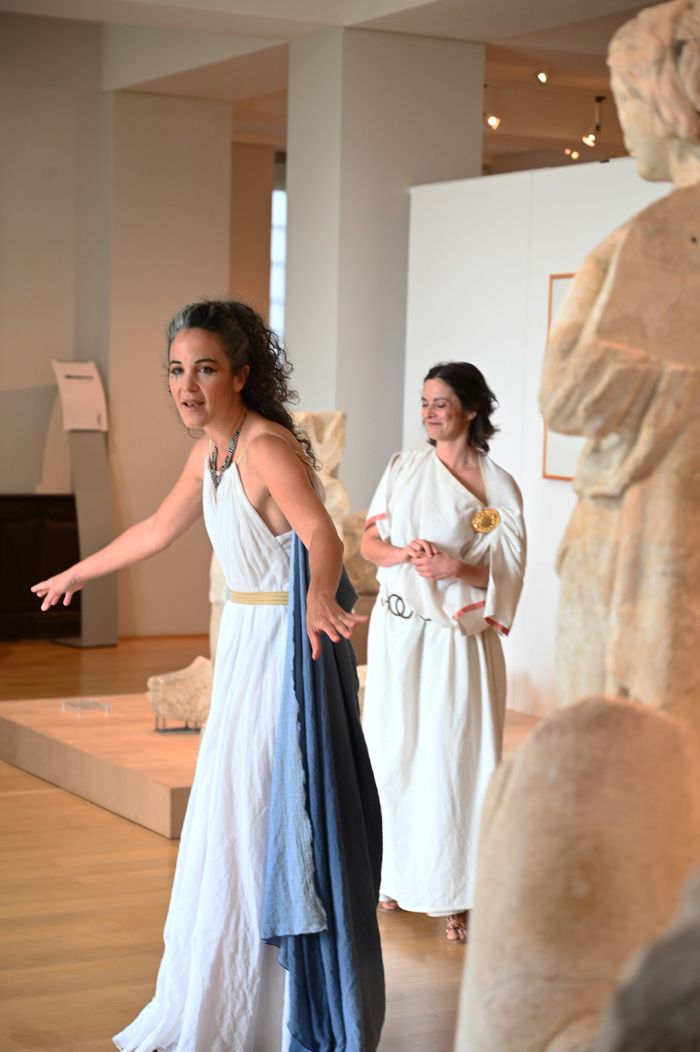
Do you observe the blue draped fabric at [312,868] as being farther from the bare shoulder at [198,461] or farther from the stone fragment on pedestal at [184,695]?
the stone fragment on pedestal at [184,695]

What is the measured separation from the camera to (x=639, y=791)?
6.31 ft

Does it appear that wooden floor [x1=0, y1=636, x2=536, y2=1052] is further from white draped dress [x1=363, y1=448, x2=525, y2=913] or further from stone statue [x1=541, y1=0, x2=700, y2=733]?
stone statue [x1=541, y1=0, x2=700, y2=733]

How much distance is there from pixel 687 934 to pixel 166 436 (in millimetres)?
10202

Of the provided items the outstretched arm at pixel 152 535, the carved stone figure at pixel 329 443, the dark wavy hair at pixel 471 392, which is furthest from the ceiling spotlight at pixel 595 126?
the outstretched arm at pixel 152 535

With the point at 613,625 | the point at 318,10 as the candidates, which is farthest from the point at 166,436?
the point at 613,625

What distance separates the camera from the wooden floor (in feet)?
13.4

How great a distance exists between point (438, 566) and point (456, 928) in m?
1.12

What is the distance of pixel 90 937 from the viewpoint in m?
4.80

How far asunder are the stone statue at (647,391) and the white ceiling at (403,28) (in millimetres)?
6586

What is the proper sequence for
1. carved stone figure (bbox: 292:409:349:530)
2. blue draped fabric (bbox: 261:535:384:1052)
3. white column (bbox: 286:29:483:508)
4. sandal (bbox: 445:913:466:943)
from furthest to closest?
1. white column (bbox: 286:29:483:508)
2. carved stone figure (bbox: 292:409:349:530)
3. sandal (bbox: 445:913:466:943)
4. blue draped fabric (bbox: 261:535:384:1052)

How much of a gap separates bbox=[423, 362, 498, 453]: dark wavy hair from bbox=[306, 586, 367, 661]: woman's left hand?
1942mm

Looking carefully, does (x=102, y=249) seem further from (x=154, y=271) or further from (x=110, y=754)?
(x=110, y=754)

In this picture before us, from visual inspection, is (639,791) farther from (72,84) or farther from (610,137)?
(610,137)

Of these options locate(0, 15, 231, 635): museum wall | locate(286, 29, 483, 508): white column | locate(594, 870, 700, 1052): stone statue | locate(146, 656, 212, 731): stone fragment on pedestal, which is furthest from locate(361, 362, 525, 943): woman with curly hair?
locate(0, 15, 231, 635): museum wall
